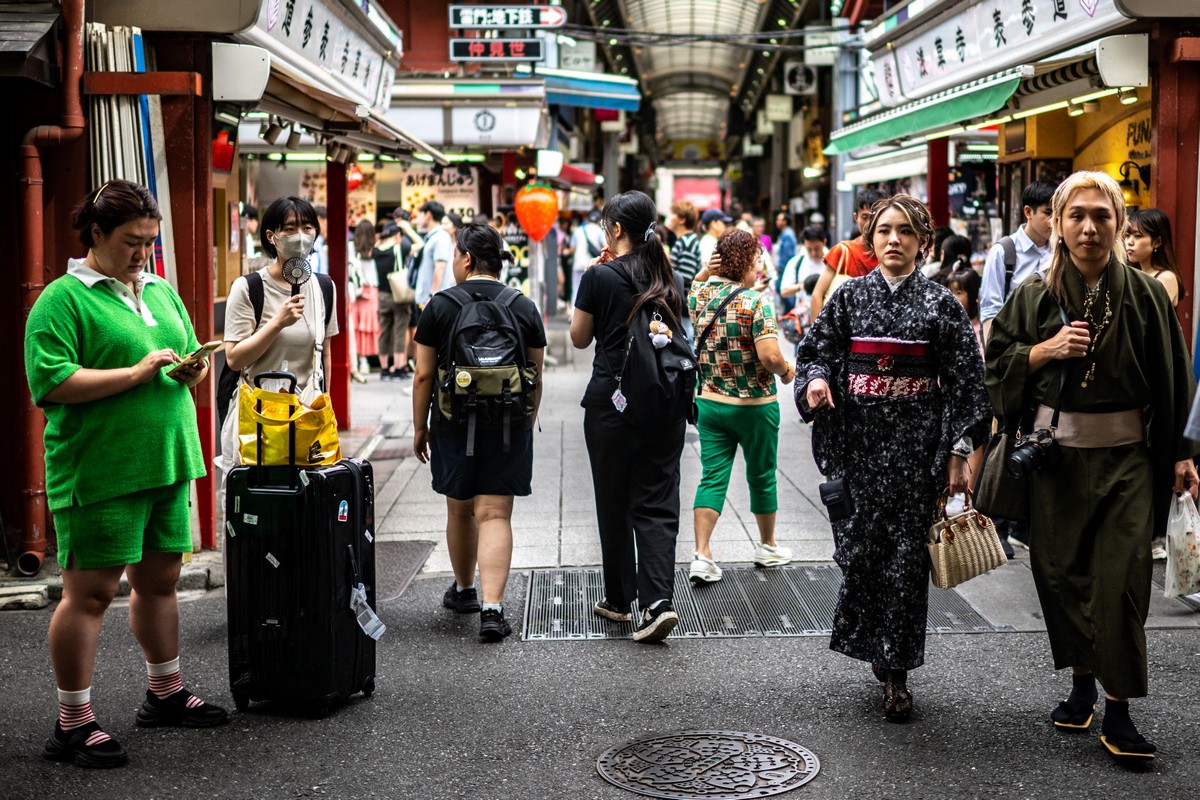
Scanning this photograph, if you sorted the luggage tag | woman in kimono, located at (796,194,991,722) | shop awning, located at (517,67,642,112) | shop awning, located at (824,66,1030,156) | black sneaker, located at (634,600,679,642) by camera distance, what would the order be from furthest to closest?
shop awning, located at (517,67,642,112) → shop awning, located at (824,66,1030,156) → black sneaker, located at (634,600,679,642) → the luggage tag → woman in kimono, located at (796,194,991,722)

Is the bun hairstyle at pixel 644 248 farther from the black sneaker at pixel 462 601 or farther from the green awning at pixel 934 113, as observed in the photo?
the green awning at pixel 934 113

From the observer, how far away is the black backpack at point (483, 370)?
5.88 meters

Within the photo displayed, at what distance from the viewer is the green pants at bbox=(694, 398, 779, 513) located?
6938 millimetres

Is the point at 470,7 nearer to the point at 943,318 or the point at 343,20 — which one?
the point at 343,20

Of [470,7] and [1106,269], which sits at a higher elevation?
[470,7]

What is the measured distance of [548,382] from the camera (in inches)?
635

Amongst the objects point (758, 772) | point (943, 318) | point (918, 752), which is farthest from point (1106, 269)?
point (758, 772)

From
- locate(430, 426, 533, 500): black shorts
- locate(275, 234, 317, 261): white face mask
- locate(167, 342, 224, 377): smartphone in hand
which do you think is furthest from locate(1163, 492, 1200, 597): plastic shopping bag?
locate(275, 234, 317, 261): white face mask

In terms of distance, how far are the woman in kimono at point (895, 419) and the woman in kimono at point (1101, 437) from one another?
0.81ft

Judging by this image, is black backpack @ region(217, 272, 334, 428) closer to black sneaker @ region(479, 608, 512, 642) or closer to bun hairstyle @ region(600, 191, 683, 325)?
bun hairstyle @ region(600, 191, 683, 325)

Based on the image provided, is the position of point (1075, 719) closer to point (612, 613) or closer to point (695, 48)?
point (612, 613)

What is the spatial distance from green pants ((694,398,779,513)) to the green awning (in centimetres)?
336

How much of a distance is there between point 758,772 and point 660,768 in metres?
0.32

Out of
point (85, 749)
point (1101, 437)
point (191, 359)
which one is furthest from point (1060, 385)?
point (85, 749)
